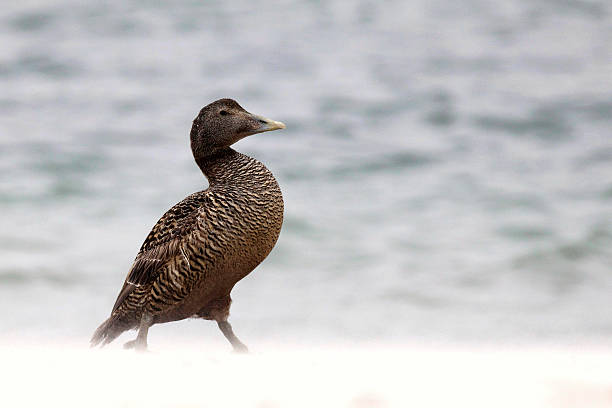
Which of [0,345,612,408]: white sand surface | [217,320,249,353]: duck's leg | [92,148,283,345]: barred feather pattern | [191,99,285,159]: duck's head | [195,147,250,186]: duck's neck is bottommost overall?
[0,345,612,408]: white sand surface

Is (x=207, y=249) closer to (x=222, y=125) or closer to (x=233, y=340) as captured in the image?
(x=233, y=340)

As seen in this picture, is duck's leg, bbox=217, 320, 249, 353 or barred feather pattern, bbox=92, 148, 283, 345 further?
duck's leg, bbox=217, 320, 249, 353

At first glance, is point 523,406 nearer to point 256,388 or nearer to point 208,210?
point 256,388

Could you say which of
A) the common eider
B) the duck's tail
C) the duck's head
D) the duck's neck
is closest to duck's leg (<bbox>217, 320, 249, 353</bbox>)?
the common eider

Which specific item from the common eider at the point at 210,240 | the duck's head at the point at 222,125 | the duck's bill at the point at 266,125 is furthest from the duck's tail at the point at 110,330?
the duck's bill at the point at 266,125

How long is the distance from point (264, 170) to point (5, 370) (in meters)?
2.46

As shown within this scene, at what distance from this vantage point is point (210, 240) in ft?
22.5

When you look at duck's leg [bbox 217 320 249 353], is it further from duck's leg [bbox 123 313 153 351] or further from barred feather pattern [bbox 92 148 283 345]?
duck's leg [bbox 123 313 153 351]

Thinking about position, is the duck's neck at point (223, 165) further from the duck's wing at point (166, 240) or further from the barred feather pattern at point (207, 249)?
the duck's wing at point (166, 240)

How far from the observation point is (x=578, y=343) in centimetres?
1314

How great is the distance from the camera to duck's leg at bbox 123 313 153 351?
6.92 metres

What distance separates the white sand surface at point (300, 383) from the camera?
187 inches

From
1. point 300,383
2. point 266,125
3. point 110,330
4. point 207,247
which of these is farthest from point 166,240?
point 300,383

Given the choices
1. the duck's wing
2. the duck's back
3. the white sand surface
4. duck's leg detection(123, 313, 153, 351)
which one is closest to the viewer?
the white sand surface
